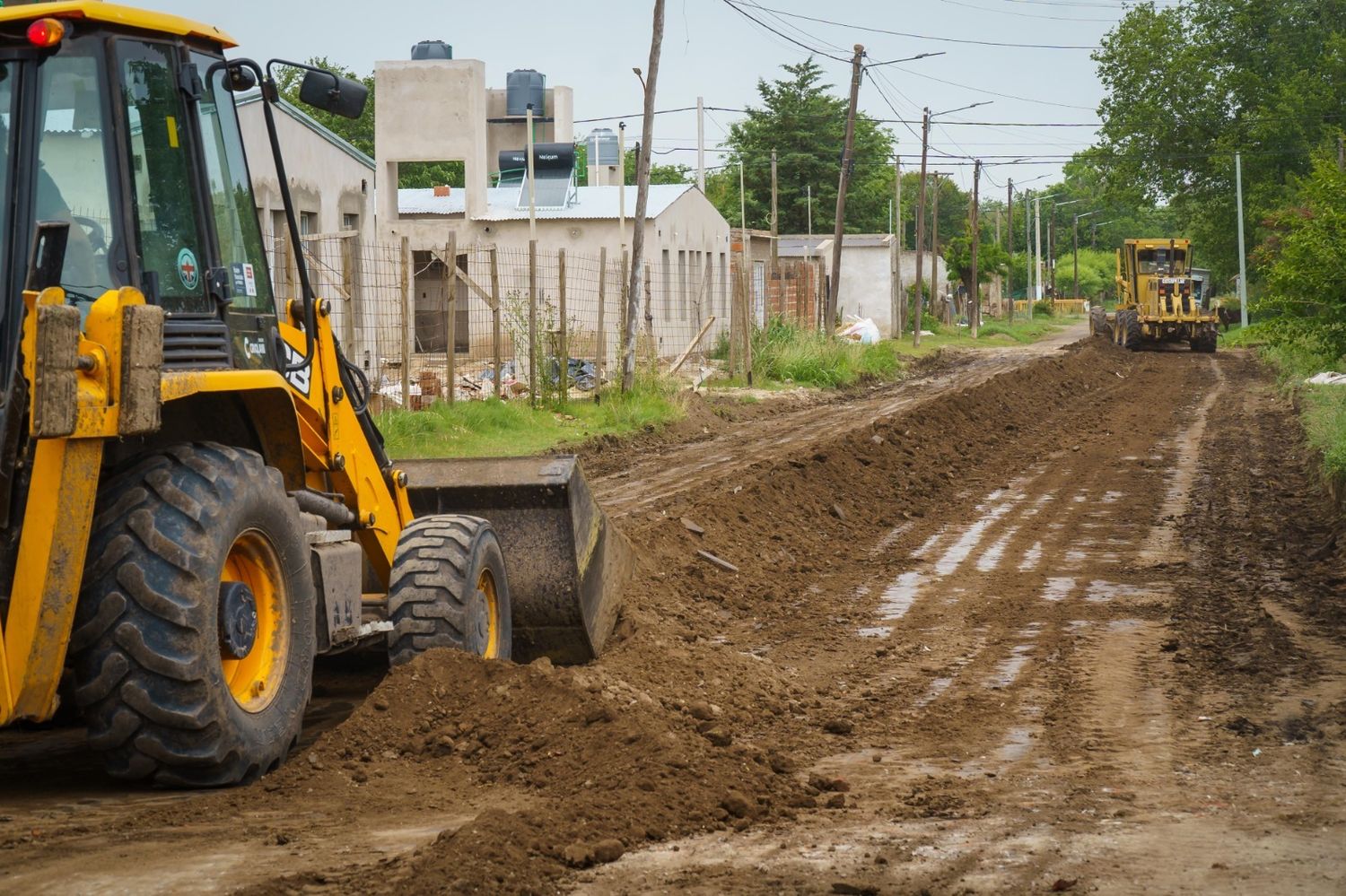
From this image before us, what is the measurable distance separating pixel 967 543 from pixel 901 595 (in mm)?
2406

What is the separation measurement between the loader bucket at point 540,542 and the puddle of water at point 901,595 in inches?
112

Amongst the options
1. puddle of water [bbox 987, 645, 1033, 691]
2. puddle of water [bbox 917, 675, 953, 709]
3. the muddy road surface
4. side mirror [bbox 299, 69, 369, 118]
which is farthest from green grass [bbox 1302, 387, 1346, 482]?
side mirror [bbox 299, 69, 369, 118]

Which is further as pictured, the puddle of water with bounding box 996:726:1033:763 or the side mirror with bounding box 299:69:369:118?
the puddle of water with bounding box 996:726:1033:763

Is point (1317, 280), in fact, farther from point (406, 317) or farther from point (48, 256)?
point (48, 256)

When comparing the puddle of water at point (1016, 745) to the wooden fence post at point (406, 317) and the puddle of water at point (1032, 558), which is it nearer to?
the puddle of water at point (1032, 558)

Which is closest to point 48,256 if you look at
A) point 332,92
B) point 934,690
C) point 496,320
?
point 332,92

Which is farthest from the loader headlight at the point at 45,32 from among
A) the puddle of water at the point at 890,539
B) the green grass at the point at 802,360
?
the green grass at the point at 802,360

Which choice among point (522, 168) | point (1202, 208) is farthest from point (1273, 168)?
point (522, 168)

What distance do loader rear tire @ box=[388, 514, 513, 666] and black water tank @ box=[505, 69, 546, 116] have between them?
38.1 meters

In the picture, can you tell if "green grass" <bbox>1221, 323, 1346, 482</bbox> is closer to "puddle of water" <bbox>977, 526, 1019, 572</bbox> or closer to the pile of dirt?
"puddle of water" <bbox>977, 526, 1019, 572</bbox>

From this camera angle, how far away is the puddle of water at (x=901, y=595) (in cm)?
1027

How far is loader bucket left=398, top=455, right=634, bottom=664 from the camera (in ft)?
25.6

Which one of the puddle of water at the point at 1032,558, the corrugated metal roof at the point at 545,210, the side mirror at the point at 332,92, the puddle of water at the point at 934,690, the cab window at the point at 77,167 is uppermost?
the corrugated metal roof at the point at 545,210

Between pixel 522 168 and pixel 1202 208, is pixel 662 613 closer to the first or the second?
pixel 522 168
